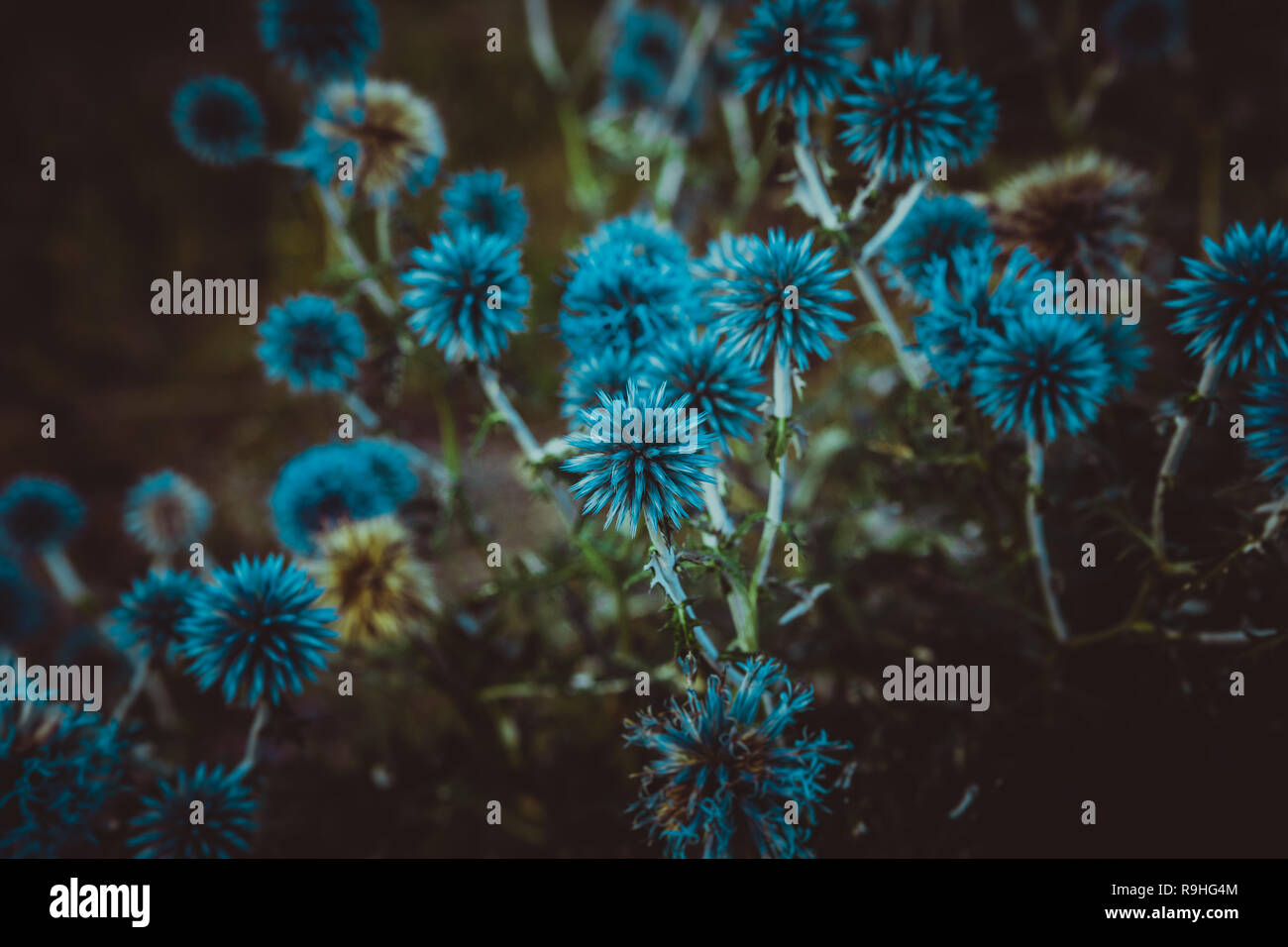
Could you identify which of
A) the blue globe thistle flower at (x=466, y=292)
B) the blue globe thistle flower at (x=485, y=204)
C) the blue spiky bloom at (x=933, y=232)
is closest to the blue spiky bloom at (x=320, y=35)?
the blue globe thistle flower at (x=485, y=204)

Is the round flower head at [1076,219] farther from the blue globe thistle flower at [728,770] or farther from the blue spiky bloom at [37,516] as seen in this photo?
the blue spiky bloom at [37,516]

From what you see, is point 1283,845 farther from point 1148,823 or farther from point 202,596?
point 202,596

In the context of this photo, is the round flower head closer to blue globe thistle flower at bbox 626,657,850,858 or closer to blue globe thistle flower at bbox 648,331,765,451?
blue globe thistle flower at bbox 648,331,765,451

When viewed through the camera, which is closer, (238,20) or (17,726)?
(17,726)

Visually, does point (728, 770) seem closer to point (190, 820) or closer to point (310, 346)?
point (190, 820)

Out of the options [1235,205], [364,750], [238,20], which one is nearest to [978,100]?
[1235,205]

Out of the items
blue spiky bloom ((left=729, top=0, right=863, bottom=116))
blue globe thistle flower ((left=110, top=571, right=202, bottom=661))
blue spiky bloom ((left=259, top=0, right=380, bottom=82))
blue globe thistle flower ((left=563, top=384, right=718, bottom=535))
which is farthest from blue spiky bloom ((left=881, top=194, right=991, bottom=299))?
blue globe thistle flower ((left=110, top=571, right=202, bottom=661))
